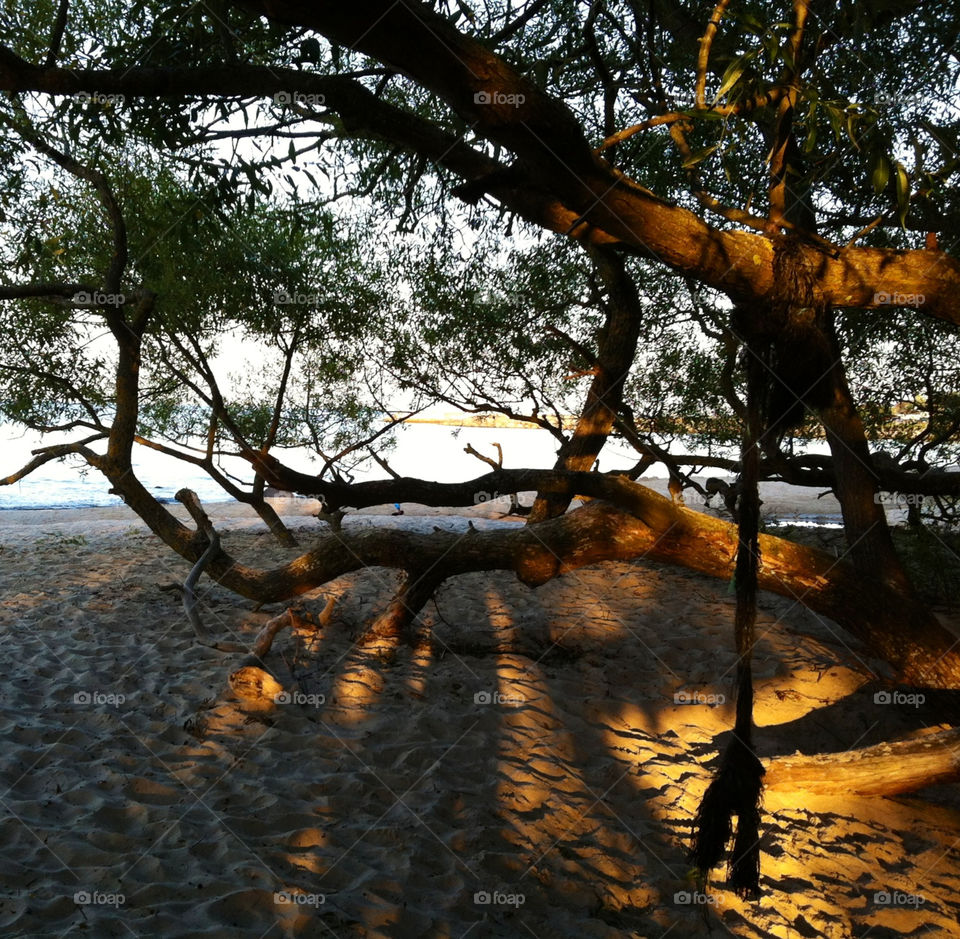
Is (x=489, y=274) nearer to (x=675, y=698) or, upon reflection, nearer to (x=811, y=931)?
(x=675, y=698)

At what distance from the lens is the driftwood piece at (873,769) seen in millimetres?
3580

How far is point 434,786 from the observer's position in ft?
11.6

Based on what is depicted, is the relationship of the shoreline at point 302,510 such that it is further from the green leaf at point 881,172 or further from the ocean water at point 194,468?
the green leaf at point 881,172

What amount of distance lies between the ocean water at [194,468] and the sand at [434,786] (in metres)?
6.64

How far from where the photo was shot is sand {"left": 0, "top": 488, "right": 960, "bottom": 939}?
2.68 m

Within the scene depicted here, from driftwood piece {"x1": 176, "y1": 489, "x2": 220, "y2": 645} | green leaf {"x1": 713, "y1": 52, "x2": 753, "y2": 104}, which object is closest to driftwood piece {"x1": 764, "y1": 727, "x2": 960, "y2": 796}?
green leaf {"x1": 713, "y1": 52, "x2": 753, "y2": 104}

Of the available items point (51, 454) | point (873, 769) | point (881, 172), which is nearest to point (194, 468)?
point (51, 454)

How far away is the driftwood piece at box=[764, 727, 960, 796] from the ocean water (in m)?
8.50

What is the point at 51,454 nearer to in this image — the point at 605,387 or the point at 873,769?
the point at 605,387

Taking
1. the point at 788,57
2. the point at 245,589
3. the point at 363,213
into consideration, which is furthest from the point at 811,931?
the point at 363,213

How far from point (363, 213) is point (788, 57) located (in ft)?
18.7

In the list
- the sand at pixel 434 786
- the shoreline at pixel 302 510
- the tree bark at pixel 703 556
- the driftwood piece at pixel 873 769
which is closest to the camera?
the sand at pixel 434 786

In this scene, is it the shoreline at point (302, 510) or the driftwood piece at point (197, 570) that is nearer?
the driftwood piece at point (197, 570)

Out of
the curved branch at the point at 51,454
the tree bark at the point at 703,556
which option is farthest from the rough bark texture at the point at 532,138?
the curved branch at the point at 51,454
